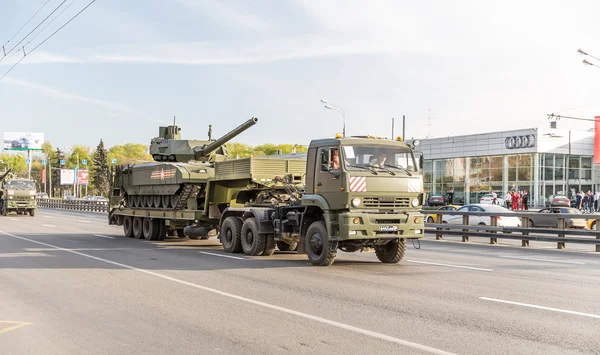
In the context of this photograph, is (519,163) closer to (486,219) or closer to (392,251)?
(486,219)

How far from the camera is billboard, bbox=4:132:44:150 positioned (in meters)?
99.9

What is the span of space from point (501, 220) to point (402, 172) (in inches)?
597

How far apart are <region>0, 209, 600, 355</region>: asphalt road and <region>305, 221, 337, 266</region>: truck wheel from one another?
354 millimetres

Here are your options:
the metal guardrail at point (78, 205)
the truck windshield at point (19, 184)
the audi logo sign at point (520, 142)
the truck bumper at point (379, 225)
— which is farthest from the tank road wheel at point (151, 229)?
the audi logo sign at point (520, 142)

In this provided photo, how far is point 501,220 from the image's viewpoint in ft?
91.1

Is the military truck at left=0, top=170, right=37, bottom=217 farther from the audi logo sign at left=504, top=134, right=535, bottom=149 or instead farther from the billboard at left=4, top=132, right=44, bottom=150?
A: the billboard at left=4, top=132, right=44, bottom=150

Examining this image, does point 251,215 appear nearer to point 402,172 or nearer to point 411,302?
point 402,172

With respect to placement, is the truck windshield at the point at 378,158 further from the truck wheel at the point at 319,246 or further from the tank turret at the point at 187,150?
the tank turret at the point at 187,150

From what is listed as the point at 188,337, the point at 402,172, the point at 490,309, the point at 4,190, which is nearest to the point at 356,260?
the point at 402,172

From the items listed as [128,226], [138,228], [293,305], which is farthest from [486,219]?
[293,305]

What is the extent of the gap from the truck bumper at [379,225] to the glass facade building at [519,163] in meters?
48.2

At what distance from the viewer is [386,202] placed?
1380cm

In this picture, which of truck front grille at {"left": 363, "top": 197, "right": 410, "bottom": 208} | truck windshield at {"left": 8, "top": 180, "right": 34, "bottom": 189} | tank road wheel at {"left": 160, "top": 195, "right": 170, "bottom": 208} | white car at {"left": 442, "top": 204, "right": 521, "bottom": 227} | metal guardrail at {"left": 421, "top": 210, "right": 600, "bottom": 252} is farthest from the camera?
truck windshield at {"left": 8, "top": 180, "right": 34, "bottom": 189}

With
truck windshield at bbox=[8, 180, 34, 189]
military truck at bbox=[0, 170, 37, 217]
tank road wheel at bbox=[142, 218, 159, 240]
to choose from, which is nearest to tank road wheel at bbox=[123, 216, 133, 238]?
tank road wheel at bbox=[142, 218, 159, 240]
